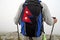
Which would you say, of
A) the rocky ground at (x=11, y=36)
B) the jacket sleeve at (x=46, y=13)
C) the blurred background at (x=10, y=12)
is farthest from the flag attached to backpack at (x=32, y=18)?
the blurred background at (x=10, y=12)

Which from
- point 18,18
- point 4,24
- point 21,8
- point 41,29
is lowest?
point 4,24

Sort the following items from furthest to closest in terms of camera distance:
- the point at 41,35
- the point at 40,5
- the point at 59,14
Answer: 1. the point at 59,14
2. the point at 41,35
3. the point at 40,5

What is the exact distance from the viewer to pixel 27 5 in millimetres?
1866

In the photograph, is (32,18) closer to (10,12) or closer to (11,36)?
(11,36)

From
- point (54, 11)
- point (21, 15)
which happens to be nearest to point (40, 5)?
point (21, 15)

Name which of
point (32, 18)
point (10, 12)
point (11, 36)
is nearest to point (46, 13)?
point (32, 18)

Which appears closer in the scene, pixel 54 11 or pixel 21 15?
pixel 21 15

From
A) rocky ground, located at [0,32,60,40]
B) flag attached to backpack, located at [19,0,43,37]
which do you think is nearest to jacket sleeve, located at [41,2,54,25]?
flag attached to backpack, located at [19,0,43,37]

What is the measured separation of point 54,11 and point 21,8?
5.89 feet

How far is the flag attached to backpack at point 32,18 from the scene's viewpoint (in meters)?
1.82

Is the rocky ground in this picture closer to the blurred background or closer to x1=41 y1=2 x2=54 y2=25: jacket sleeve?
the blurred background

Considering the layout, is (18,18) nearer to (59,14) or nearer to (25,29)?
(25,29)

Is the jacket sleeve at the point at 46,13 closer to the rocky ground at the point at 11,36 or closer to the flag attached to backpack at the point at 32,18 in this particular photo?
the flag attached to backpack at the point at 32,18

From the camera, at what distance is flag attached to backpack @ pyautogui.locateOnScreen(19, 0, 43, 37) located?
182cm
